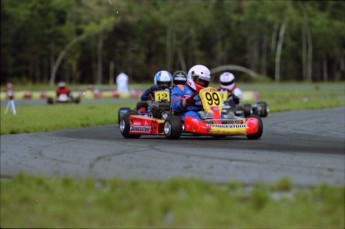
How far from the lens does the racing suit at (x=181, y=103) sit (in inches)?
523

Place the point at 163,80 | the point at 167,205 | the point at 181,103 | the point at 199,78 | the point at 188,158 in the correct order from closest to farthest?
the point at 167,205
the point at 188,158
the point at 181,103
the point at 199,78
the point at 163,80

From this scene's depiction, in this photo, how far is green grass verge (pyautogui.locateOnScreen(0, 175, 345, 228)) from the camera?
236 inches

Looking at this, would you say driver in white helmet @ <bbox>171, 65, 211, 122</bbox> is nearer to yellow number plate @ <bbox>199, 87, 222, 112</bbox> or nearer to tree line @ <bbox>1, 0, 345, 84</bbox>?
yellow number plate @ <bbox>199, 87, 222, 112</bbox>

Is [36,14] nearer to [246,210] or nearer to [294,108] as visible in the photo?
[294,108]

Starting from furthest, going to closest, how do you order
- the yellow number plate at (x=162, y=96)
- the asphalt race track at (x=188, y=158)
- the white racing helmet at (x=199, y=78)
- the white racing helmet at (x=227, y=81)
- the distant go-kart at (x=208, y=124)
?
the white racing helmet at (x=227, y=81) < the yellow number plate at (x=162, y=96) < the white racing helmet at (x=199, y=78) < the distant go-kart at (x=208, y=124) < the asphalt race track at (x=188, y=158)

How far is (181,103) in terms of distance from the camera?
13.4m

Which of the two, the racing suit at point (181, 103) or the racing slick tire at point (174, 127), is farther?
the racing suit at point (181, 103)

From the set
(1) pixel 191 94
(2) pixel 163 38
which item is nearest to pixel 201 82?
(1) pixel 191 94

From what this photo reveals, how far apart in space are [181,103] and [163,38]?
62082 millimetres

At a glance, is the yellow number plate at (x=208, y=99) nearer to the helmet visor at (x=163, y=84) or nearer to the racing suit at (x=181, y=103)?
the racing suit at (x=181, y=103)

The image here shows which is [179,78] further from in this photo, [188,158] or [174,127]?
[188,158]

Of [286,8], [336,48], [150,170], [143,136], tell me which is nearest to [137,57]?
[286,8]

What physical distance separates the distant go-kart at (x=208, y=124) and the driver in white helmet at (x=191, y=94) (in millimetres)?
129

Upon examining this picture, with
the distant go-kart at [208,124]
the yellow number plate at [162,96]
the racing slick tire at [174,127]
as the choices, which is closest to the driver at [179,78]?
the yellow number plate at [162,96]
